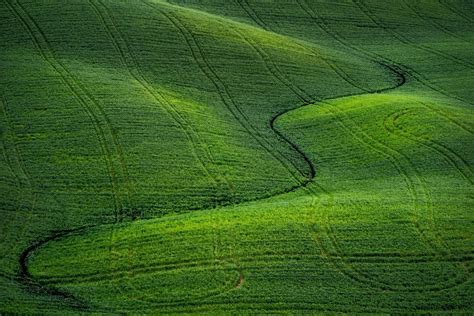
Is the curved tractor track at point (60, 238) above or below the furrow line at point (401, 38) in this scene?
below

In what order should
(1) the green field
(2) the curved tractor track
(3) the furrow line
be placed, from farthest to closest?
1. (3) the furrow line
2. (1) the green field
3. (2) the curved tractor track

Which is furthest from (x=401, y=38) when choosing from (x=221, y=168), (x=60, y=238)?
(x=60, y=238)

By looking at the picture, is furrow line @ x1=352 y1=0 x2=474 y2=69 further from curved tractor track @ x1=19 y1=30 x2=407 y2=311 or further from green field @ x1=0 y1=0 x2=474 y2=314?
curved tractor track @ x1=19 y1=30 x2=407 y2=311

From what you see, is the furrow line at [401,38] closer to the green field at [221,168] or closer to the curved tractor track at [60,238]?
the green field at [221,168]

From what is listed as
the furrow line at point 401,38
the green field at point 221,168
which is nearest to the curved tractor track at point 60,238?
the green field at point 221,168

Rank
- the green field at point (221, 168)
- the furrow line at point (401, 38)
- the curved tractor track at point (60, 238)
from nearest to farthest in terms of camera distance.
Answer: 1. the curved tractor track at point (60, 238)
2. the green field at point (221, 168)
3. the furrow line at point (401, 38)

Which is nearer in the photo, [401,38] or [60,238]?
[60,238]

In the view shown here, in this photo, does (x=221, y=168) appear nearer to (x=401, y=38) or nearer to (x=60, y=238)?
(x=60, y=238)

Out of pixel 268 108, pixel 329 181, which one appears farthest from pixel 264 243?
pixel 268 108

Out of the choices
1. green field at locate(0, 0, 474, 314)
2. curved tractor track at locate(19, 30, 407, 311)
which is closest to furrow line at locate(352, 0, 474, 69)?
green field at locate(0, 0, 474, 314)
